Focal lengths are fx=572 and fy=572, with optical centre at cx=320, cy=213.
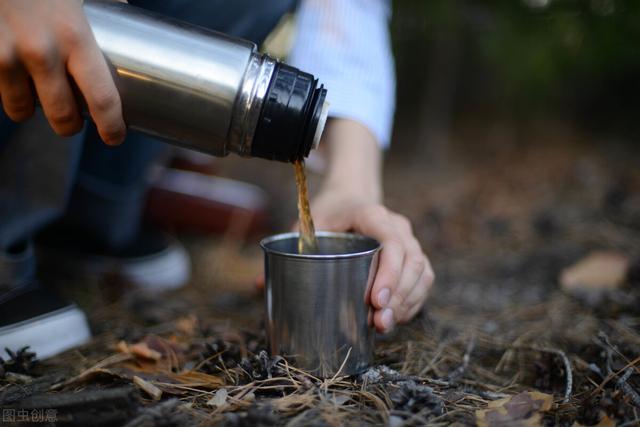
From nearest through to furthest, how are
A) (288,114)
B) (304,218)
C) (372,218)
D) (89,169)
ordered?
(288,114)
(304,218)
(372,218)
(89,169)

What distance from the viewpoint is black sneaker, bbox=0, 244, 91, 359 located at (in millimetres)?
1549

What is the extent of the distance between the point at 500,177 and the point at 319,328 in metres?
3.30

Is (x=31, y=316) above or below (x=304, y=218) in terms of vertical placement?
below

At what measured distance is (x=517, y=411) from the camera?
1.18m

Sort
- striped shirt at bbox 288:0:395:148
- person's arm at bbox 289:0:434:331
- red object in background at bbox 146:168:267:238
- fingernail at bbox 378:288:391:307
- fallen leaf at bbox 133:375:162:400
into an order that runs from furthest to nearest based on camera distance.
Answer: red object in background at bbox 146:168:267:238 → striped shirt at bbox 288:0:395:148 → person's arm at bbox 289:0:434:331 → fingernail at bbox 378:288:391:307 → fallen leaf at bbox 133:375:162:400

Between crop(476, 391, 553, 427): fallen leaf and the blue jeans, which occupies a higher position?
the blue jeans

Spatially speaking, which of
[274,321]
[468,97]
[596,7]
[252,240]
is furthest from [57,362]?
[468,97]

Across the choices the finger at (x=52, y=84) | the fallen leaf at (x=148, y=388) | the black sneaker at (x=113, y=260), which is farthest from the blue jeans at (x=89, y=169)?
the fallen leaf at (x=148, y=388)

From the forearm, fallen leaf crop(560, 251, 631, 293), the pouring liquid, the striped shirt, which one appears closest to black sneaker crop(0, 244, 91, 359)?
the pouring liquid

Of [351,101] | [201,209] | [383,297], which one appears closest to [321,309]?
[383,297]

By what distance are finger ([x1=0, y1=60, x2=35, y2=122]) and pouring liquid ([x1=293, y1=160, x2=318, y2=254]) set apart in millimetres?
599

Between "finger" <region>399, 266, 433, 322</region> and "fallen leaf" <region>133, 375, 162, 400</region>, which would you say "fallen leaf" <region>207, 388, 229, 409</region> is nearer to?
"fallen leaf" <region>133, 375, 162, 400</region>

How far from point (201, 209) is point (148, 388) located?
1.94 meters

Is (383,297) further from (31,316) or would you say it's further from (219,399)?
(31,316)
